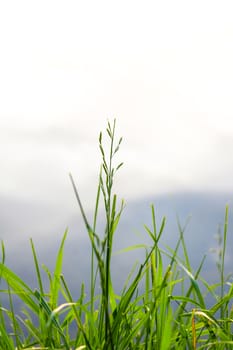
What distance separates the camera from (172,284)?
2311mm

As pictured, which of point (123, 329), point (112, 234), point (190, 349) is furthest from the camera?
point (123, 329)

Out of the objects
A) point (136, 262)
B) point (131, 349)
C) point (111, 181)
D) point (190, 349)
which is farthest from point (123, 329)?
point (111, 181)

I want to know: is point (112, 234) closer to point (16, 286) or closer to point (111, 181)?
point (111, 181)

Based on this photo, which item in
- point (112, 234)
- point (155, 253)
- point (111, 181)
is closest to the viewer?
point (111, 181)

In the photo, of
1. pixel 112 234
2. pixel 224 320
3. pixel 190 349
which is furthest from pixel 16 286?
pixel 224 320

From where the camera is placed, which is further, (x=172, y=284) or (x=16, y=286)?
(x=172, y=284)

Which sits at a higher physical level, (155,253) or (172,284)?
(155,253)

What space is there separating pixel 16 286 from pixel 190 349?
0.72 m

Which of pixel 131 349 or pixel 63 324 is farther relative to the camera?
pixel 63 324

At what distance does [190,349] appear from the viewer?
76.0 inches

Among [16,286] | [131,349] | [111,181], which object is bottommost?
[131,349]

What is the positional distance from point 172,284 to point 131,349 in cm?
37

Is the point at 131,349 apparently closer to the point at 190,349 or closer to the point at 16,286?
the point at 190,349

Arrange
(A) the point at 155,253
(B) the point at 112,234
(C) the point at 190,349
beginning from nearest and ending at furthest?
(B) the point at 112,234 → (C) the point at 190,349 → (A) the point at 155,253
